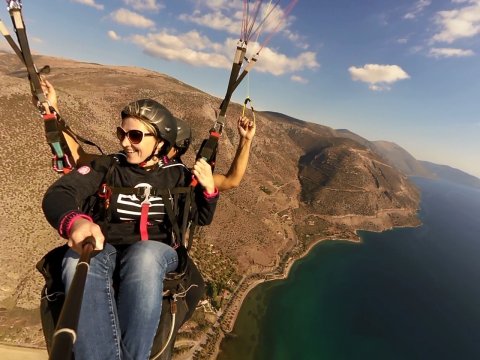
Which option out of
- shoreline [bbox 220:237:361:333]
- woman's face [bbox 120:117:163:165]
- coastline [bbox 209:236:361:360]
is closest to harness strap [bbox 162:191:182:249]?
woman's face [bbox 120:117:163:165]

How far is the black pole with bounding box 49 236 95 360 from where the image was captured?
1.58 meters

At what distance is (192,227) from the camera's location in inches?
194

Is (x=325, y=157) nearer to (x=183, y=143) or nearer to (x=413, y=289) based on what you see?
(x=413, y=289)

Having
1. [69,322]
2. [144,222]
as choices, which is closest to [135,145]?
[144,222]

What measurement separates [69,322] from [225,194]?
8909 cm

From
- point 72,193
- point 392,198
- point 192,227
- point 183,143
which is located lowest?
point 392,198

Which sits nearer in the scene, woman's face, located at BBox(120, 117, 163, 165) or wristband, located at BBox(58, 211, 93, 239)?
wristband, located at BBox(58, 211, 93, 239)

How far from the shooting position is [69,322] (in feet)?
5.50

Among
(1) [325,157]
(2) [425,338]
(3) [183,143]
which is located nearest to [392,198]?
(1) [325,157]

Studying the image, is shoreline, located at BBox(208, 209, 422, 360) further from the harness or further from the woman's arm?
the harness

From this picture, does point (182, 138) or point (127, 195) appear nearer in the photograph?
point (127, 195)

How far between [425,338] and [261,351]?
4127cm

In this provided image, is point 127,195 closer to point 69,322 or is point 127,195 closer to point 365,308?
point 69,322

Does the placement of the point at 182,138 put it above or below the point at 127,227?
above
